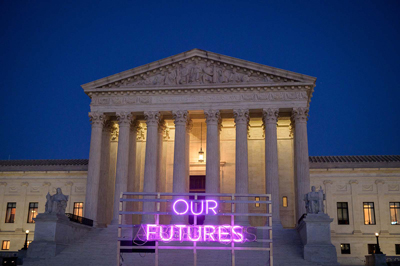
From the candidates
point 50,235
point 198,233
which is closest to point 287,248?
point 198,233

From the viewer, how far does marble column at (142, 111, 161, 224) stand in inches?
1709

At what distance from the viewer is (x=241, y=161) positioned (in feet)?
141

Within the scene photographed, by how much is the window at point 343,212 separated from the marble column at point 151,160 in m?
20.4

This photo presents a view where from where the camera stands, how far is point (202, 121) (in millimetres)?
51250

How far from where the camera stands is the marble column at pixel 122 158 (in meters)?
43.9

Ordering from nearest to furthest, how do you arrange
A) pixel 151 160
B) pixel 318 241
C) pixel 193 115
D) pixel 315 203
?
pixel 318 241 < pixel 315 203 < pixel 151 160 < pixel 193 115

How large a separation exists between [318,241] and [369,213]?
58.2ft

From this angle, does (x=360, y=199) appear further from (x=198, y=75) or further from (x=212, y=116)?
(x=198, y=75)

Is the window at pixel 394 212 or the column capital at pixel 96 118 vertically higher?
the column capital at pixel 96 118

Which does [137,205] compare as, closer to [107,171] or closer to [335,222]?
[107,171]

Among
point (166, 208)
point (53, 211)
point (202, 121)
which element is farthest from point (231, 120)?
point (53, 211)

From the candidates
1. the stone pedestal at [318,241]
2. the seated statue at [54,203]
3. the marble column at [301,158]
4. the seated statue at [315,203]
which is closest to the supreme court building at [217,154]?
the marble column at [301,158]

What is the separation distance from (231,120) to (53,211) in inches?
870

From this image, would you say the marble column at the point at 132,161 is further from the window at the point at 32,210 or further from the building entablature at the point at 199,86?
the window at the point at 32,210
